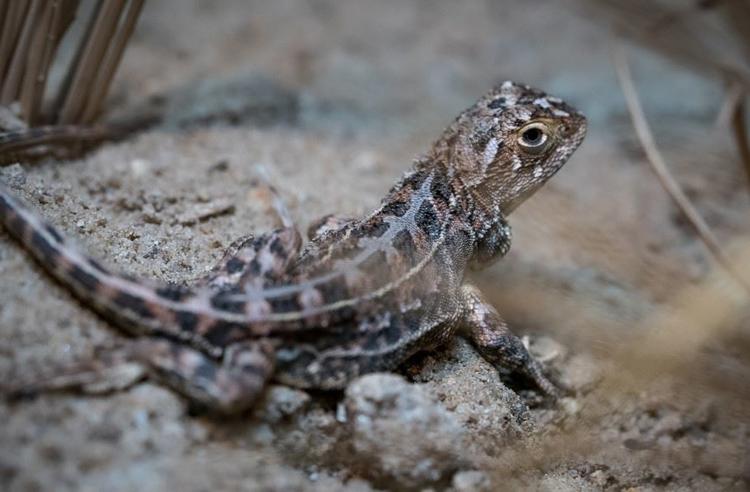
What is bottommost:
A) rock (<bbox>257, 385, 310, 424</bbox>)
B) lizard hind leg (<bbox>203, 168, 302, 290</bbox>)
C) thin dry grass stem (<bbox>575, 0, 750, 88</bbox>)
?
rock (<bbox>257, 385, 310, 424</bbox>)

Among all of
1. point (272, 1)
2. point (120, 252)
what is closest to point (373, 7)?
point (272, 1)

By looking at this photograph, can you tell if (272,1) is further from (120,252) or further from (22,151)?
(120,252)

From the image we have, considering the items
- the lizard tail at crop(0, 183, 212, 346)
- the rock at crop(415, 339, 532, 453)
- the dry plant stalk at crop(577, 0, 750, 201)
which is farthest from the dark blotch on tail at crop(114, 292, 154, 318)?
the dry plant stalk at crop(577, 0, 750, 201)

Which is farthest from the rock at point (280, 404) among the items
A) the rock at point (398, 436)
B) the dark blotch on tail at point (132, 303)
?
the dark blotch on tail at point (132, 303)

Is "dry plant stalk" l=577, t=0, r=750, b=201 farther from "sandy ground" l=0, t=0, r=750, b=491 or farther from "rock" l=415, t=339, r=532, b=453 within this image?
"rock" l=415, t=339, r=532, b=453

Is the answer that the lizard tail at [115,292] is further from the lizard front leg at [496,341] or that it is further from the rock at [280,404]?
the lizard front leg at [496,341]

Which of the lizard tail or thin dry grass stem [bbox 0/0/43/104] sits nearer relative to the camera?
the lizard tail

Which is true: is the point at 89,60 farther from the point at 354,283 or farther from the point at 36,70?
the point at 354,283
